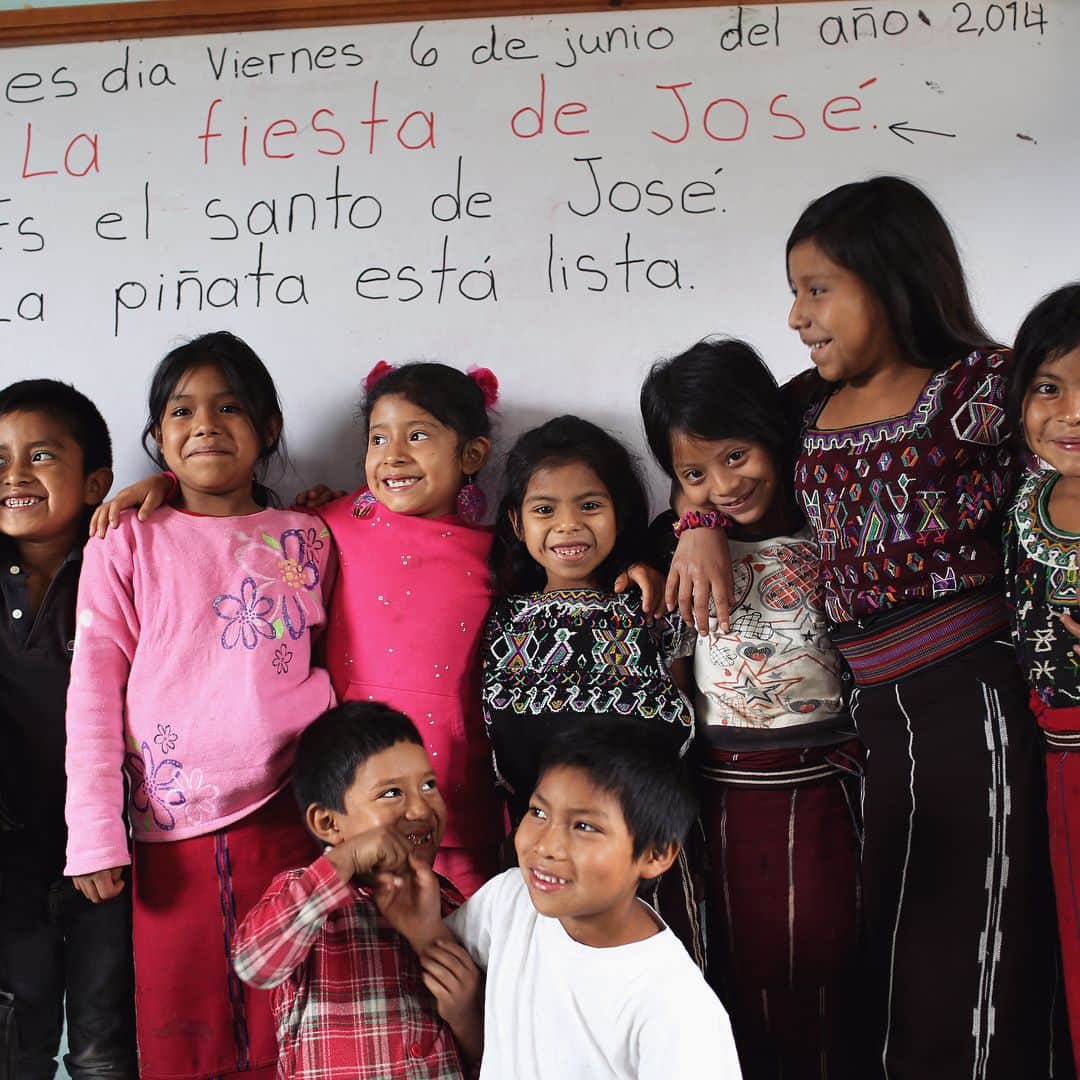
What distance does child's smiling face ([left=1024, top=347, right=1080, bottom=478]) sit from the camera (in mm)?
1169

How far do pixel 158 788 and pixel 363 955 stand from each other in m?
0.42

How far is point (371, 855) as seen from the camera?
1221 millimetres

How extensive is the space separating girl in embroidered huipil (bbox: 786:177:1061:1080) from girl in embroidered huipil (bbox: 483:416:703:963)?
266mm

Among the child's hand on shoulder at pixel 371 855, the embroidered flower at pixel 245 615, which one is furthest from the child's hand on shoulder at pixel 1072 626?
the embroidered flower at pixel 245 615

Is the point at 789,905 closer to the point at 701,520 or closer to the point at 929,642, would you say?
the point at 929,642

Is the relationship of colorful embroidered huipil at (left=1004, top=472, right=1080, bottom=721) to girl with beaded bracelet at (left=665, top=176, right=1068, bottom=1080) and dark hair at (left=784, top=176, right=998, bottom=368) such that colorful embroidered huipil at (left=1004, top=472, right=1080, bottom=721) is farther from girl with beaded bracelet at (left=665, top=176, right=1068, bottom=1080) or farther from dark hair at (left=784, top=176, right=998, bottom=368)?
dark hair at (left=784, top=176, right=998, bottom=368)

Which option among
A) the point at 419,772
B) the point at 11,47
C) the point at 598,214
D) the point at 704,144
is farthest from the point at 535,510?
the point at 11,47

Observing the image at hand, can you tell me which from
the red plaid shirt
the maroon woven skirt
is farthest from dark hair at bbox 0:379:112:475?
the maroon woven skirt

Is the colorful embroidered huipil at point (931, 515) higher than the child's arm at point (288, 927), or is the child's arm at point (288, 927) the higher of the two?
the colorful embroidered huipil at point (931, 515)

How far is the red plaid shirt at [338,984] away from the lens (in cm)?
118

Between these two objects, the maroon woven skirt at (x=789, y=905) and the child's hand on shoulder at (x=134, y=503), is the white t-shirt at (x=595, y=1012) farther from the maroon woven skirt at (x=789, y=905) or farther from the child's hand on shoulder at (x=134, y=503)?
the child's hand on shoulder at (x=134, y=503)

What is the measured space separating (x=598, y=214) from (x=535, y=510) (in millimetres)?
565

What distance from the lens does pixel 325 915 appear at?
47.7 inches

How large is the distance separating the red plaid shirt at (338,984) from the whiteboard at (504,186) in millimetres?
806
